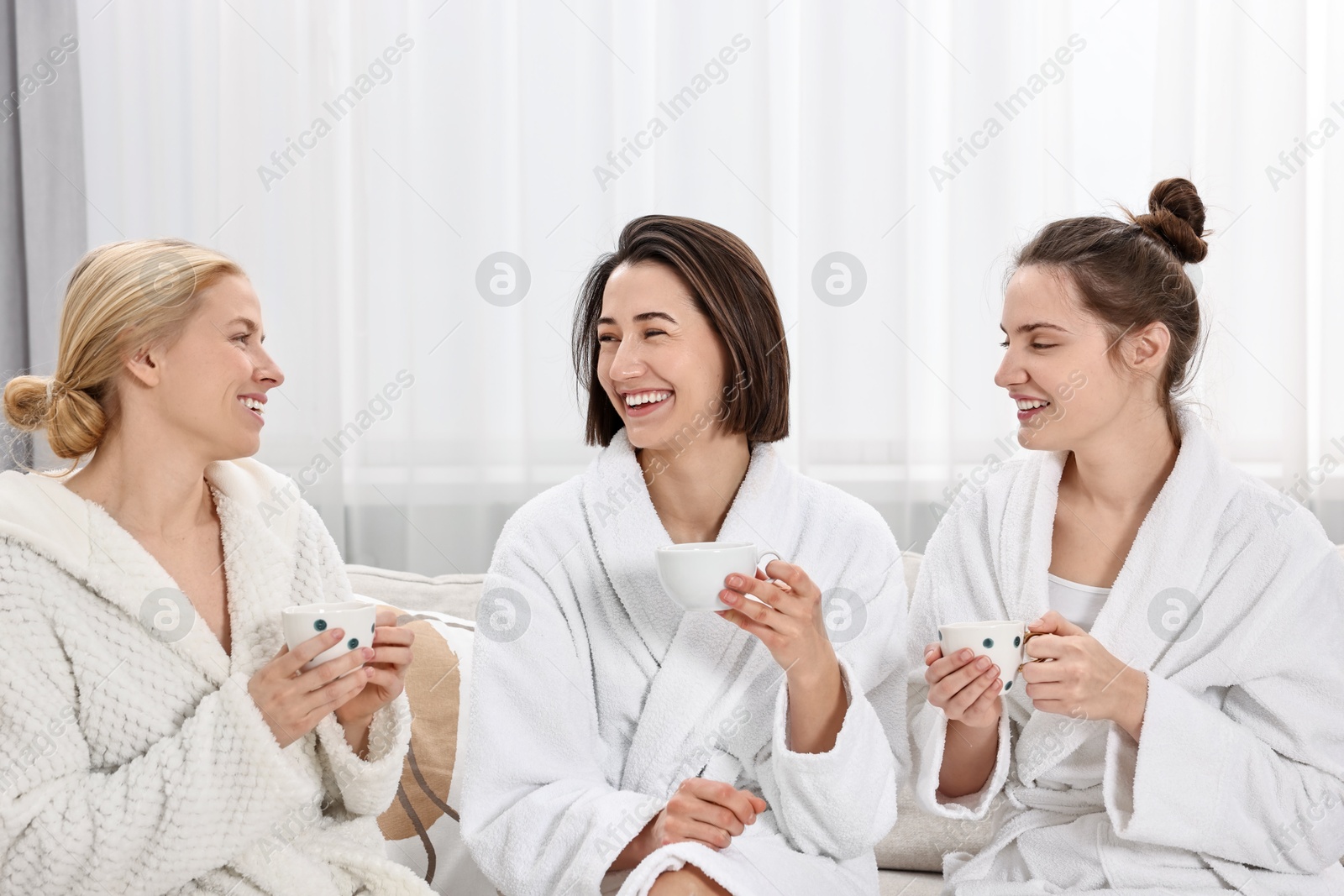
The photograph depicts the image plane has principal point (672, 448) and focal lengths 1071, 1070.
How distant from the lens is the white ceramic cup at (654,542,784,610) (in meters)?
1.31

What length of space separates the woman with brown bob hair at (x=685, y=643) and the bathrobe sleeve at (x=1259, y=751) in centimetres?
35

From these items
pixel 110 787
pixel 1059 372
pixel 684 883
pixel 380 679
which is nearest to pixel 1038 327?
pixel 1059 372

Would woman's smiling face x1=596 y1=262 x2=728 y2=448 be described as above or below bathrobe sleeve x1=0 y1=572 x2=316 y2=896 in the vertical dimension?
above

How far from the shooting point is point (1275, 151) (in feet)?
8.29

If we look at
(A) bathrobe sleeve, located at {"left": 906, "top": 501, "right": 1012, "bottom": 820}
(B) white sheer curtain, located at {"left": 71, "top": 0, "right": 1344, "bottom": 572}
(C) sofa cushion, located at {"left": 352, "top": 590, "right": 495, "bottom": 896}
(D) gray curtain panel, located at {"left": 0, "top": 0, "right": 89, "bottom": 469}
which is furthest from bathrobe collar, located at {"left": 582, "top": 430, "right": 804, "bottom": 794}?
(D) gray curtain panel, located at {"left": 0, "top": 0, "right": 89, "bottom": 469}

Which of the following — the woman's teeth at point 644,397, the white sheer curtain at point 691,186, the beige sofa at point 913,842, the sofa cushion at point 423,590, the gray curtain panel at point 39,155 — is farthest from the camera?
the gray curtain panel at point 39,155

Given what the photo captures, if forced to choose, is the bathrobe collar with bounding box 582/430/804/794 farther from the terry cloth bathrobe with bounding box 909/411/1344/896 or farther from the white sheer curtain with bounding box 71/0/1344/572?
the white sheer curtain with bounding box 71/0/1344/572

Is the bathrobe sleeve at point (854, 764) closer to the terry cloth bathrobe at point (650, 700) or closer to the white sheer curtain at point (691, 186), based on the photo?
the terry cloth bathrobe at point (650, 700)

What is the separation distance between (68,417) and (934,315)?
191 centimetres

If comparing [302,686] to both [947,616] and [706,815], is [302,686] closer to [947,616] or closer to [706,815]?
[706,815]

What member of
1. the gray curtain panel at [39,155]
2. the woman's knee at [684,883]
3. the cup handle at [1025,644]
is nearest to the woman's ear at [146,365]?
the woman's knee at [684,883]

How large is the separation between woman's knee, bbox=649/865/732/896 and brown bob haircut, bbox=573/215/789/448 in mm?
671

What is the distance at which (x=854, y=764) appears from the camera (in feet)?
4.66

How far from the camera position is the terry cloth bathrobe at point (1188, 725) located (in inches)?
56.6
